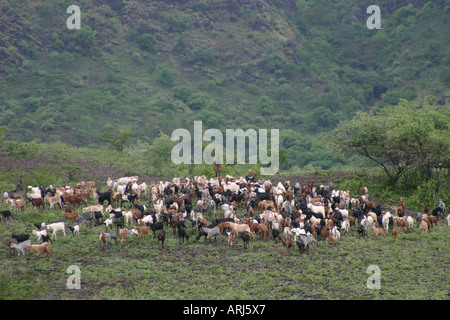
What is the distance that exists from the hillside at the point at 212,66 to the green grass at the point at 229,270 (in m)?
38.4

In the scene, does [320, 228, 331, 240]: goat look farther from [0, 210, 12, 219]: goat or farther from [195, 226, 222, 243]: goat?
[0, 210, 12, 219]: goat

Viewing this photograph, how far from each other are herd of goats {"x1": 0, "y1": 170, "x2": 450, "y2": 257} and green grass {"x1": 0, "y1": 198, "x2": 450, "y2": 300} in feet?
1.18

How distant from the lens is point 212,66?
85.9m

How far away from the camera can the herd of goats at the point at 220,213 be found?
15203 millimetres

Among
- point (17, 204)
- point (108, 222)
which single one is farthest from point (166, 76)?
point (108, 222)

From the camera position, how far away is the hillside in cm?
6378

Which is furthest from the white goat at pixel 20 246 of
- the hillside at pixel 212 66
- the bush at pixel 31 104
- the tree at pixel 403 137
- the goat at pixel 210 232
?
the bush at pixel 31 104

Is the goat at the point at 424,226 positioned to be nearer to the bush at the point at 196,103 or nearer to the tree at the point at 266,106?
the tree at the point at 266,106

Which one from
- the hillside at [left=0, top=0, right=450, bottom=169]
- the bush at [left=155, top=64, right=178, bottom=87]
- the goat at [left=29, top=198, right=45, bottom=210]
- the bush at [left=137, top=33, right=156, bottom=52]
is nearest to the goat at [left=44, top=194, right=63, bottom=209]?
the goat at [left=29, top=198, right=45, bottom=210]

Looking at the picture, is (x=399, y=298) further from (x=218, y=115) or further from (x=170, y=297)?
(x=218, y=115)

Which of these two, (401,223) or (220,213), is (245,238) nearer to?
(220,213)

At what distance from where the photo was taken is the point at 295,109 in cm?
7638

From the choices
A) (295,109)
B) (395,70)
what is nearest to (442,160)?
(295,109)

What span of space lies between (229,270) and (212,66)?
247 ft
